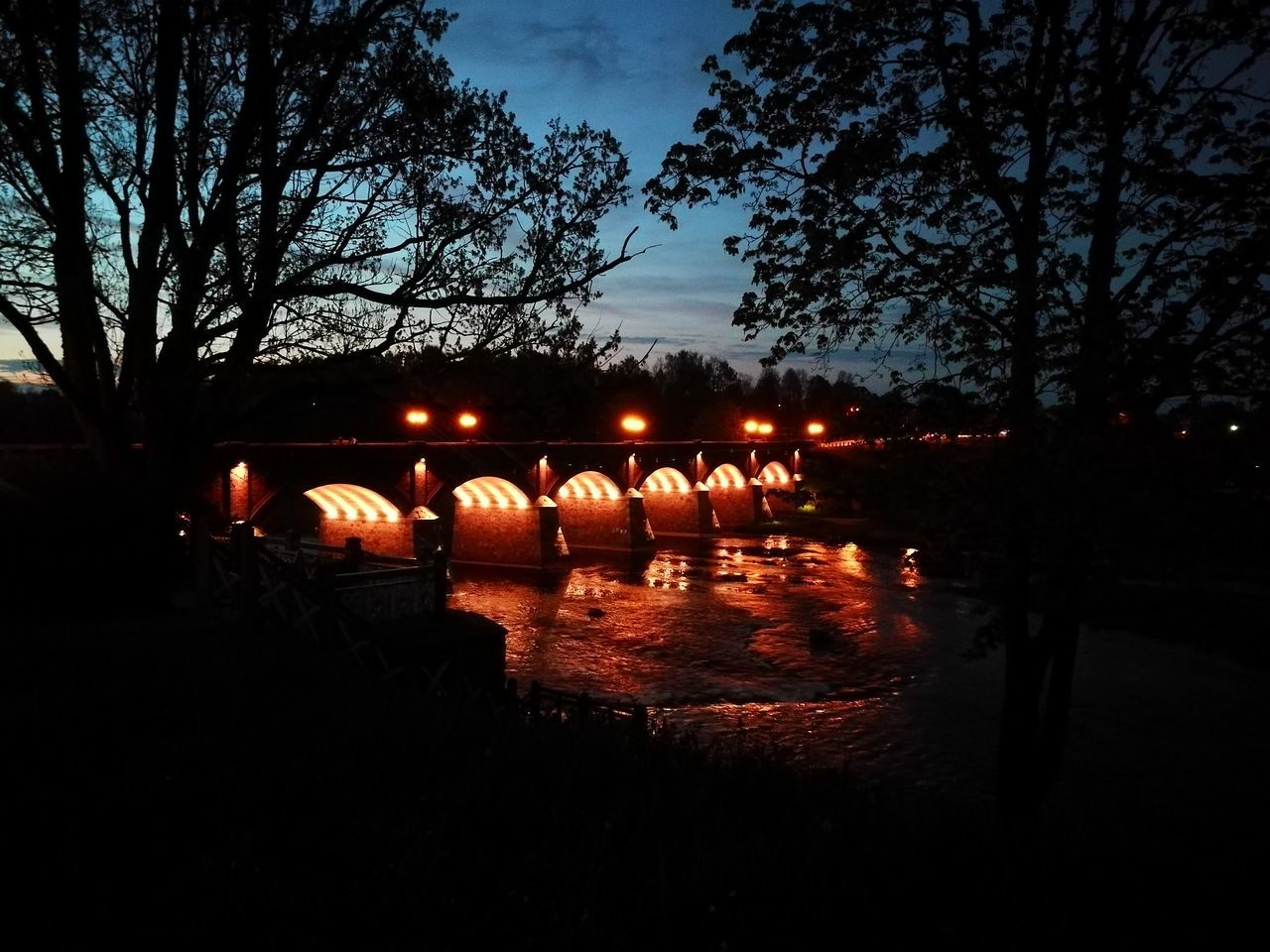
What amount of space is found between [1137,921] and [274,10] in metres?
11.6

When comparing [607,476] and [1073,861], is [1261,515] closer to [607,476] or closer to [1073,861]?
[1073,861]

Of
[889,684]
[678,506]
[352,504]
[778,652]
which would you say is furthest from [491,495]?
[889,684]

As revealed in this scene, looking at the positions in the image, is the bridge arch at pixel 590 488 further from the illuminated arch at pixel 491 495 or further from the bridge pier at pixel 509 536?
the bridge pier at pixel 509 536

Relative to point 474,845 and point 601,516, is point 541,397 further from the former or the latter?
point 601,516

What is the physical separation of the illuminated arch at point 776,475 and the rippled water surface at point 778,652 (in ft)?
88.4

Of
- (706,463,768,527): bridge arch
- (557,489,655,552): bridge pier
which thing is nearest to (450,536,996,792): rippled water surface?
(557,489,655,552): bridge pier

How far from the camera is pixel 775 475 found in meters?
76.6

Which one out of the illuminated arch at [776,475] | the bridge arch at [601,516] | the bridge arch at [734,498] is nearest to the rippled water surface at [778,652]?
the bridge arch at [601,516]

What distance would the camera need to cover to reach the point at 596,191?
10.9 meters

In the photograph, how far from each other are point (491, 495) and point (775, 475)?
36.3 metres

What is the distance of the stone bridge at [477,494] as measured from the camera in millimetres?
31062

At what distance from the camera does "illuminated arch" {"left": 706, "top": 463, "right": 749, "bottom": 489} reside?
218 ft

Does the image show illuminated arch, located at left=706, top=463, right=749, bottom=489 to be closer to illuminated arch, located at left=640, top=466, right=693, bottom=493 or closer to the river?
illuminated arch, located at left=640, top=466, right=693, bottom=493

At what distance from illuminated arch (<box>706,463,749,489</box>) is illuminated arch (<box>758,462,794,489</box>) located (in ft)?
18.4
